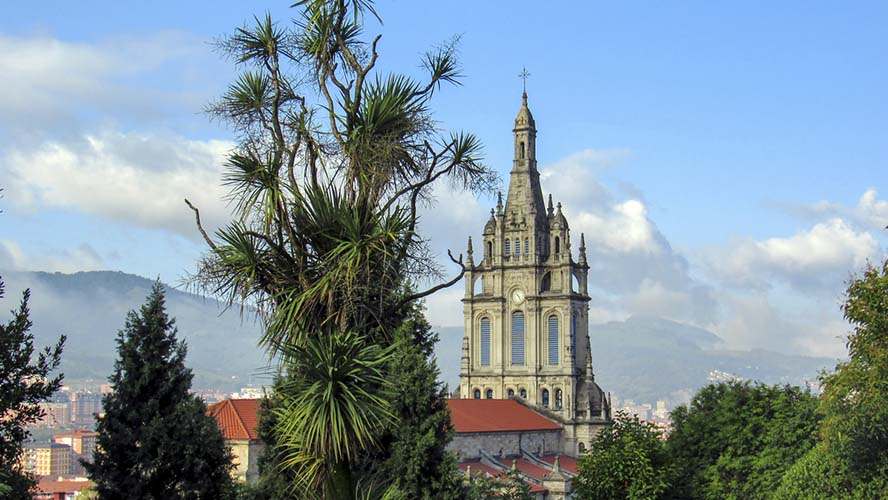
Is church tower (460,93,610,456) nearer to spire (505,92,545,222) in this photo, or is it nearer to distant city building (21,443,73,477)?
spire (505,92,545,222)

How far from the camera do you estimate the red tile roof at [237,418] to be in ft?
187

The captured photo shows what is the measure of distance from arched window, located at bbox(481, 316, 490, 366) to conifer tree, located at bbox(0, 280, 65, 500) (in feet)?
225

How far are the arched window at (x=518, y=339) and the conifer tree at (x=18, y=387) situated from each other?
68.0 m

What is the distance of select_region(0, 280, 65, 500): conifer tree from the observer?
1988 centimetres

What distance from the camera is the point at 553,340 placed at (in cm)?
8650

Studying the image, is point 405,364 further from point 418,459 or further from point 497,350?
point 497,350

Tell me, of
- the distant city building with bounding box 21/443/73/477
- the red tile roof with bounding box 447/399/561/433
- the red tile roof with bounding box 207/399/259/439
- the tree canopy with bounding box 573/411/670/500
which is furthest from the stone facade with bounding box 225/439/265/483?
the distant city building with bounding box 21/443/73/477

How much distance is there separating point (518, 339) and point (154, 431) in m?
63.6

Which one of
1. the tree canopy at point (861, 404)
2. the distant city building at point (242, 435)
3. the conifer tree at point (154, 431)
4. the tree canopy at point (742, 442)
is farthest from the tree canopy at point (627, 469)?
the conifer tree at point (154, 431)

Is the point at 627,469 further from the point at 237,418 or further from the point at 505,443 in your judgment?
the point at 505,443

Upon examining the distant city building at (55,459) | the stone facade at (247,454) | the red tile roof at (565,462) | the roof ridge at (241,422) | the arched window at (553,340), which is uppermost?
the arched window at (553,340)

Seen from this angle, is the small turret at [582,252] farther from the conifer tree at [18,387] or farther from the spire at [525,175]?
the conifer tree at [18,387]

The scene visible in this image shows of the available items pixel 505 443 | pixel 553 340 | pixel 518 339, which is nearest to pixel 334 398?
pixel 505 443

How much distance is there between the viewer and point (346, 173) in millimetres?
13359
